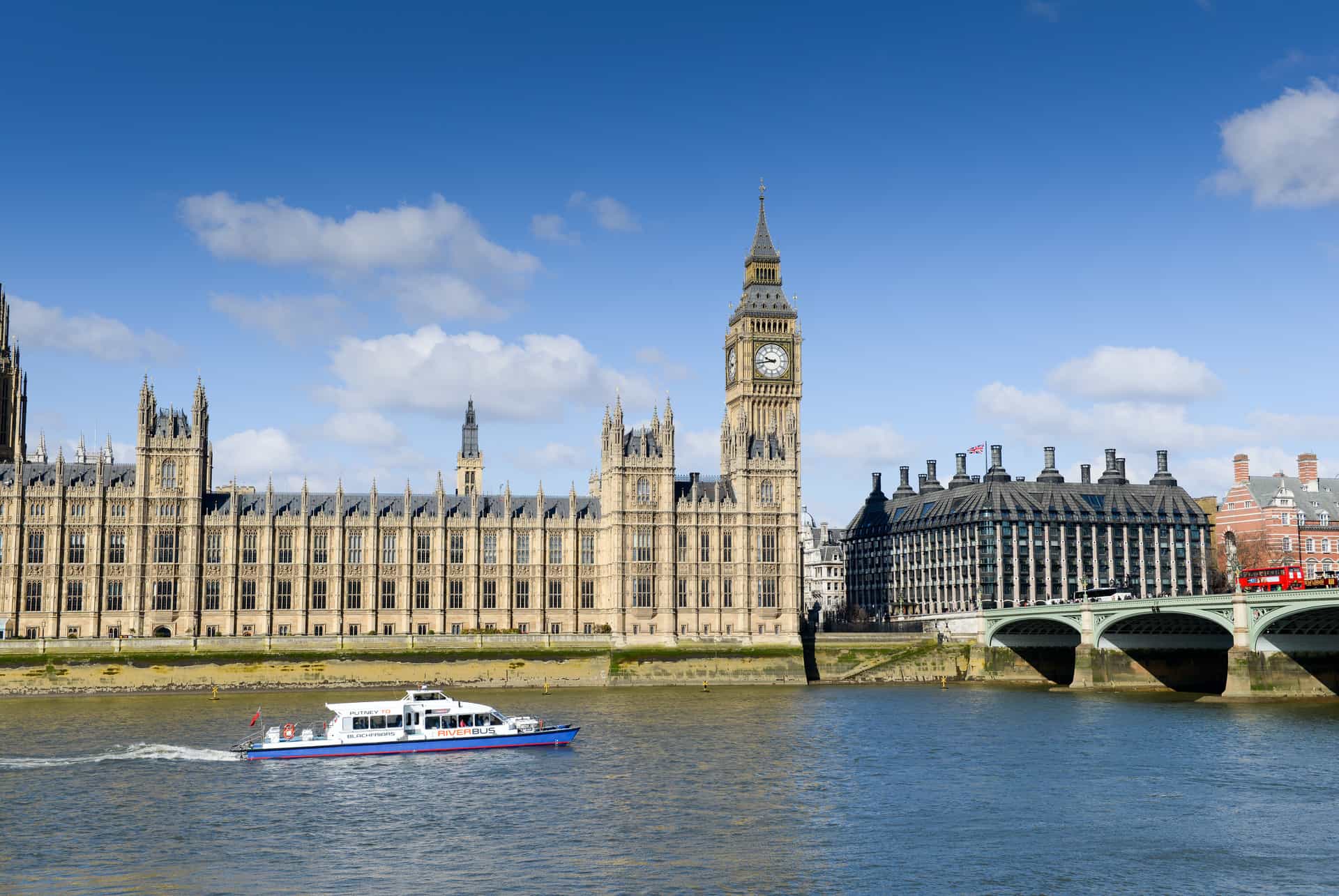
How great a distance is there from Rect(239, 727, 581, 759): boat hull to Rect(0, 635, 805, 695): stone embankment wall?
47.6 metres

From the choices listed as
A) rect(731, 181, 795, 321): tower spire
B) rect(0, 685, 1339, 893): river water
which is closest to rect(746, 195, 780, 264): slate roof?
rect(731, 181, 795, 321): tower spire

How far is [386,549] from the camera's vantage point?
154 m

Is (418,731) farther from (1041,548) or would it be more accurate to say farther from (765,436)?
(1041,548)

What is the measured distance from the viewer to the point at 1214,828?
62.4 m

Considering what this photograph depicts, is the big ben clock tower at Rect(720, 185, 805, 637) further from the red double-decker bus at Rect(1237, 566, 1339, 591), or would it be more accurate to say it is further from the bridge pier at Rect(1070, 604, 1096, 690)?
the red double-decker bus at Rect(1237, 566, 1339, 591)

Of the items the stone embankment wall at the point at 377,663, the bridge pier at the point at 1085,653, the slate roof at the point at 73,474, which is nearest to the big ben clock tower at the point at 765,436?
the stone embankment wall at the point at 377,663

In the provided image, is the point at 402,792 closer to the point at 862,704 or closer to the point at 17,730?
the point at 17,730

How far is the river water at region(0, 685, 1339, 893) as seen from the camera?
176ft

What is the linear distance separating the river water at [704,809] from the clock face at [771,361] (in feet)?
243

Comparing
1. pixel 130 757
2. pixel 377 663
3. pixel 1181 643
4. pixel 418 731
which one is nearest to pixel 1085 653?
pixel 1181 643

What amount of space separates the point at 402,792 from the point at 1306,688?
81.3 meters

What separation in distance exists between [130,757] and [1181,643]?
100920mm

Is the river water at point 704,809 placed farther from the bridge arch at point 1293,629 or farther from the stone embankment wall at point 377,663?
the stone embankment wall at point 377,663

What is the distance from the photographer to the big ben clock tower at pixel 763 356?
570ft
